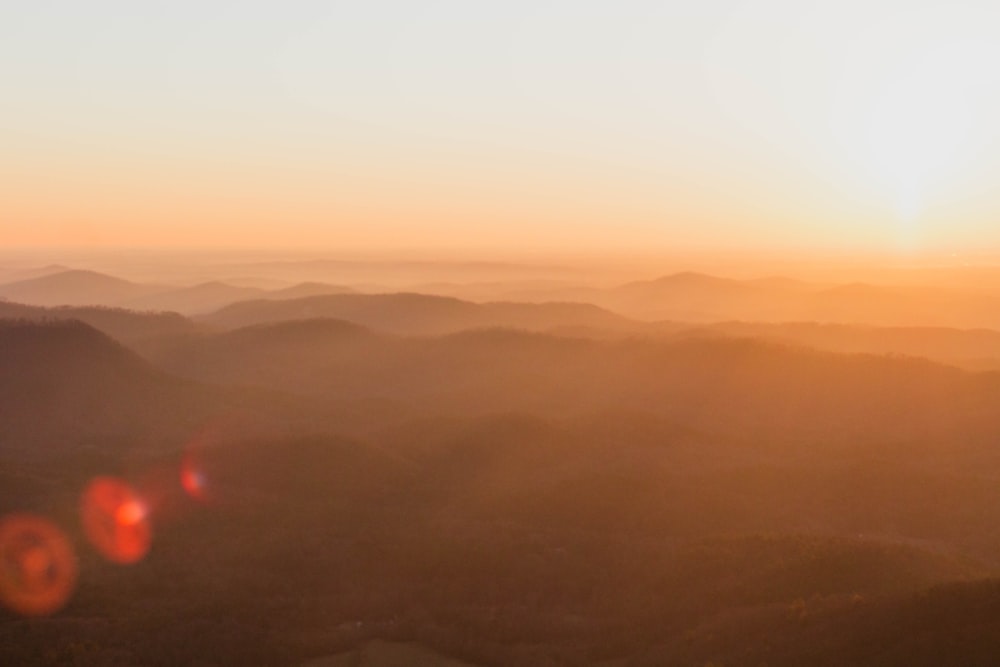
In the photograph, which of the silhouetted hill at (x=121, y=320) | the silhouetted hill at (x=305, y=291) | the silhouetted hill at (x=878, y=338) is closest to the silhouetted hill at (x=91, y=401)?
the silhouetted hill at (x=121, y=320)

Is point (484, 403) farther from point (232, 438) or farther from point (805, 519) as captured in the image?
point (805, 519)

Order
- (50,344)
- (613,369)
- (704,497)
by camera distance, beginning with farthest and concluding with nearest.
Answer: (613,369) → (50,344) → (704,497)

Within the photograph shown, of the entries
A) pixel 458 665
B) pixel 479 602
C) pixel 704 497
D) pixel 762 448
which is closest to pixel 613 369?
pixel 762 448

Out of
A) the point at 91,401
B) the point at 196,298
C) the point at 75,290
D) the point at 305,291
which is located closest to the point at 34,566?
the point at 91,401

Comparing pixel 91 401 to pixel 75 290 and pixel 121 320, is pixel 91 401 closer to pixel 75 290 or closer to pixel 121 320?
pixel 121 320

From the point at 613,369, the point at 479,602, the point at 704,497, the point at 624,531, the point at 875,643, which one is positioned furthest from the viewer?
the point at 613,369

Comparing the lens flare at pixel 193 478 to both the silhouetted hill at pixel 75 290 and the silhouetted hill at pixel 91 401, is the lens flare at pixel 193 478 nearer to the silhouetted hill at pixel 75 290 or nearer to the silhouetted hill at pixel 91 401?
the silhouetted hill at pixel 91 401
